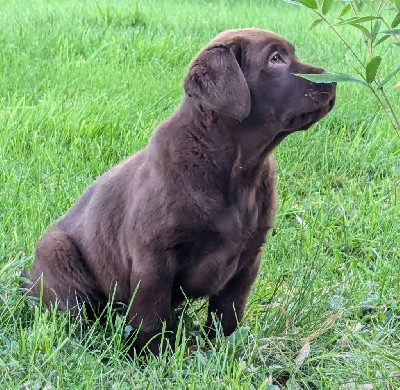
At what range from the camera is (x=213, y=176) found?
2.69 meters

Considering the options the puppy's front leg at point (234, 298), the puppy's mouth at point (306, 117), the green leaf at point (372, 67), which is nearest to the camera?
the green leaf at point (372, 67)

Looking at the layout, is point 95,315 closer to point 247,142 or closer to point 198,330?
point 198,330

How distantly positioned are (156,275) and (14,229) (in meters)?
1.06

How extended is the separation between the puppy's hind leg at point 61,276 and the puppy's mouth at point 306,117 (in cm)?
104

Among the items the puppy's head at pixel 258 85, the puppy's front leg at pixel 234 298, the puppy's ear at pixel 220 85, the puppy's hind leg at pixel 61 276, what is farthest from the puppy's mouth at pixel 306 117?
the puppy's hind leg at pixel 61 276

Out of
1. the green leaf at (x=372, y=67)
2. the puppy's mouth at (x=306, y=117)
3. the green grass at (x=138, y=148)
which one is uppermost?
the green leaf at (x=372, y=67)

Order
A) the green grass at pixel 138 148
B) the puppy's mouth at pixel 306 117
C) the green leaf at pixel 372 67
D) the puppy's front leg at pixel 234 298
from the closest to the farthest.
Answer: the green leaf at pixel 372 67, the green grass at pixel 138 148, the puppy's mouth at pixel 306 117, the puppy's front leg at pixel 234 298

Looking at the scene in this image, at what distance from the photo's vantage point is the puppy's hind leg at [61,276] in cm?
302

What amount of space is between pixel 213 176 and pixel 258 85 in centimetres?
36

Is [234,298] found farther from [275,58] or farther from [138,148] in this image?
[138,148]

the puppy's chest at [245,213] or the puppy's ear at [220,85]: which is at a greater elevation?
the puppy's ear at [220,85]

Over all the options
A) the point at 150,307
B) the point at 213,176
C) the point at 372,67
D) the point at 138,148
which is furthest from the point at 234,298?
the point at 138,148

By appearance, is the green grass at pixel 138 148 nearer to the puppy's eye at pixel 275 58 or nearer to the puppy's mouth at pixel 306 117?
the puppy's mouth at pixel 306 117

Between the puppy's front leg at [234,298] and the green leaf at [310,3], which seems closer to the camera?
the green leaf at [310,3]
